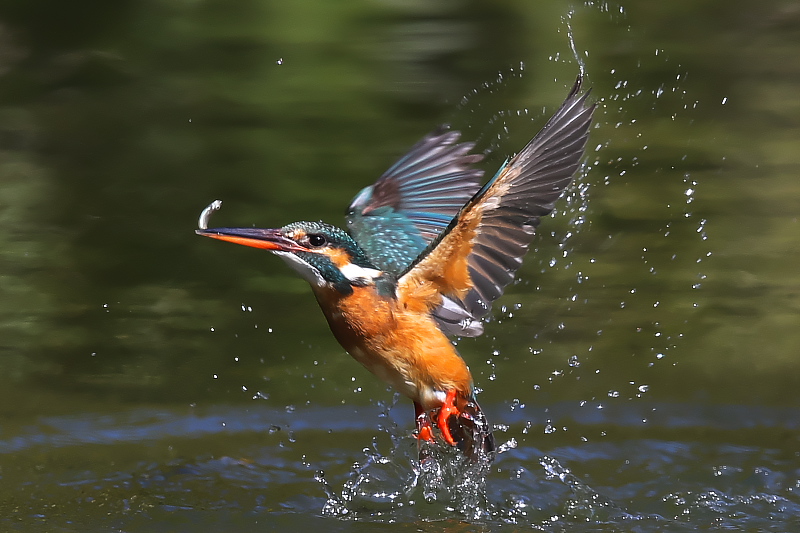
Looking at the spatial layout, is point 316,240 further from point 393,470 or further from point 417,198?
point 393,470

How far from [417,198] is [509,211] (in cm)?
105

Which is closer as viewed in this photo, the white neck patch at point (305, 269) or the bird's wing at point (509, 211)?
the bird's wing at point (509, 211)

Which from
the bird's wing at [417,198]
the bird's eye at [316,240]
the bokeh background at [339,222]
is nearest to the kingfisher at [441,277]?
the bird's eye at [316,240]

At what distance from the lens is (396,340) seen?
3984 millimetres

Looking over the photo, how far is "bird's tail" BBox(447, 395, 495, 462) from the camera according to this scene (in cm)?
418

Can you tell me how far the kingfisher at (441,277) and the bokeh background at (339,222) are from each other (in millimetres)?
404

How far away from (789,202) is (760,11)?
7.06ft

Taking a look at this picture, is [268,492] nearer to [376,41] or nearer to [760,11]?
[376,41]

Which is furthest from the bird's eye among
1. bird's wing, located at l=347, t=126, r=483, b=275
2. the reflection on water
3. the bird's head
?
the reflection on water

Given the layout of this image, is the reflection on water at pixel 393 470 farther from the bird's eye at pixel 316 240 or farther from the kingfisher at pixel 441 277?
the bird's eye at pixel 316 240

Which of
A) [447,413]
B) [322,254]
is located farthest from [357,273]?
[447,413]

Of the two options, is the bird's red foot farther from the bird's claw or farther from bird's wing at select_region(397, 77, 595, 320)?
bird's wing at select_region(397, 77, 595, 320)

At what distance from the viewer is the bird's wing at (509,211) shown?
143 inches

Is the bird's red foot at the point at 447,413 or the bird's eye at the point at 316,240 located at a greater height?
the bird's eye at the point at 316,240
